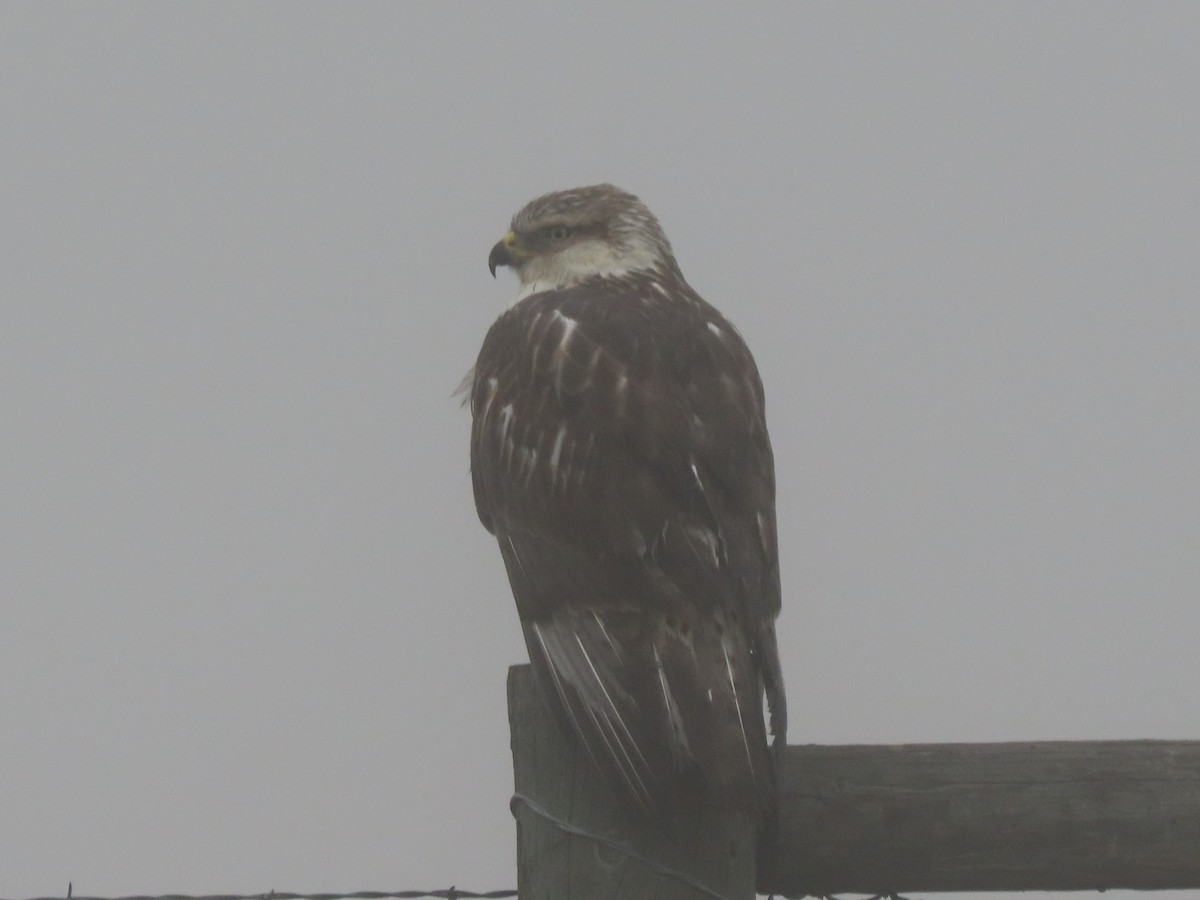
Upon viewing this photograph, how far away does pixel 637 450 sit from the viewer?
3.34 metres

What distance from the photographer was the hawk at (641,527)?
9.37ft

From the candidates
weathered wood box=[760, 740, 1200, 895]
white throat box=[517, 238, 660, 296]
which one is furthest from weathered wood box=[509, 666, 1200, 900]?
white throat box=[517, 238, 660, 296]

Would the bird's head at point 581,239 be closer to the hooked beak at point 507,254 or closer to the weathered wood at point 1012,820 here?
the hooked beak at point 507,254

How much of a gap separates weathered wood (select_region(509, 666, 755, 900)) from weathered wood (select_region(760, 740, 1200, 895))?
0.13 meters

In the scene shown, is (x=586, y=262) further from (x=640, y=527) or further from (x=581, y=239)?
(x=640, y=527)

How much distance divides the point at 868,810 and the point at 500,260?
2607 mm

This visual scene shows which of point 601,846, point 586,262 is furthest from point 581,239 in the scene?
point 601,846

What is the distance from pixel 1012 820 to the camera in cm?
285

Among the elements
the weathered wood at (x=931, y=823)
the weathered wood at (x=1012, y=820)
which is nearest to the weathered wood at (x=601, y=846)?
the weathered wood at (x=931, y=823)

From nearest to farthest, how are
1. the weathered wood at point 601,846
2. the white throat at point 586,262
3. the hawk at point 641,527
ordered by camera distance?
the weathered wood at point 601,846 → the hawk at point 641,527 → the white throat at point 586,262

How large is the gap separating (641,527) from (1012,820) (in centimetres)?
90

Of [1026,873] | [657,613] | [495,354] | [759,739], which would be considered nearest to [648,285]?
[495,354]

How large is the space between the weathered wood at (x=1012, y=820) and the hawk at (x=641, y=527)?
0.19m

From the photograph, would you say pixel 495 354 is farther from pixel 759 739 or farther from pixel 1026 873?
pixel 1026 873
